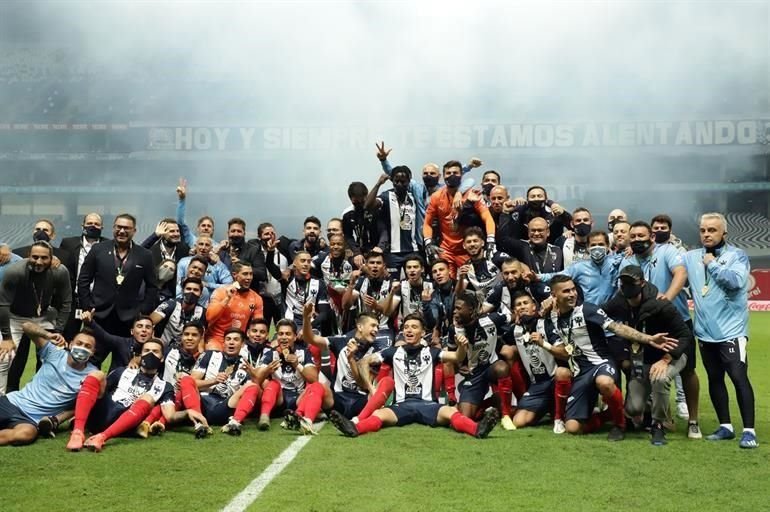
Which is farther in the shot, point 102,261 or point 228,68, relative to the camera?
point 228,68

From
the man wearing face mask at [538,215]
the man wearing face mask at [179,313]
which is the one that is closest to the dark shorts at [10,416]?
the man wearing face mask at [179,313]

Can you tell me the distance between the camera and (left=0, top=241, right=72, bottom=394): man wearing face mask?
21.3ft

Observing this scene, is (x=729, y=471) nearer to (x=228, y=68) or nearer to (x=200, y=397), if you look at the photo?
(x=200, y=397)

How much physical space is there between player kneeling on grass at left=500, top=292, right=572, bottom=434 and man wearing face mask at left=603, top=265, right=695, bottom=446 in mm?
536

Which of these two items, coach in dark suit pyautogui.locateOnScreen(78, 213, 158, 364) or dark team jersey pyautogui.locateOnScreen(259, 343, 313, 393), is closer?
dark team jersey pyautogui.locateOnScreen(259, 343, 313, 393)

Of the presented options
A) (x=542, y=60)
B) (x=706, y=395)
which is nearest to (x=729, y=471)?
(x=706, y=395)

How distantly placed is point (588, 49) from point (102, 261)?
31629 millimetres

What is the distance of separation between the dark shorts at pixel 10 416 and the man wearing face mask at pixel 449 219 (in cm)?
353

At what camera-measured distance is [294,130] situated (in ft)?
121

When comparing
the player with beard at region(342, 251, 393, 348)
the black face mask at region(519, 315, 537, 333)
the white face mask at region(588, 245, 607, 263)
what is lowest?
the black face mask at region(519, 315, 537, 333)

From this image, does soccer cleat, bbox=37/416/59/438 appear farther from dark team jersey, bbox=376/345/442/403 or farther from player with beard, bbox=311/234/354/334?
player with beard, bbox=311/234/354/334

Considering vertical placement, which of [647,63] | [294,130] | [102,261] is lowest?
[102,261]

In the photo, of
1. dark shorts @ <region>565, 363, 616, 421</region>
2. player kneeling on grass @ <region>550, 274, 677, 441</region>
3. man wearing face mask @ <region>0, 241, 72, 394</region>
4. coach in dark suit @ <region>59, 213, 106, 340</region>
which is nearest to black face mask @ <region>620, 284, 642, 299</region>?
player kneeling on grass @ <region>550, 274, 677, 441</region>

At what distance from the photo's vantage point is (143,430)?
603cm
